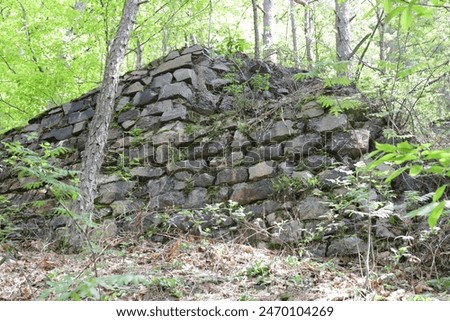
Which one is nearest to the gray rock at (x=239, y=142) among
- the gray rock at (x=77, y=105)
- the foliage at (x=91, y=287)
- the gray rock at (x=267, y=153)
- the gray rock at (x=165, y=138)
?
the gray rock at (x=267, y=153)

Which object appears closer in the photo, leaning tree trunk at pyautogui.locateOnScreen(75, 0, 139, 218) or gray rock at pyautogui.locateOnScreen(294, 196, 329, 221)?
gray rock at pyautogui.locateOnScreen(294, 196, 329, 221)

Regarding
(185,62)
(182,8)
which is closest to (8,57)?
(182,8)

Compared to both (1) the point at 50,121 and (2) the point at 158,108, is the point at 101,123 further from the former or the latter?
(1) the point at 50,121

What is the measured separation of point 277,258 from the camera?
3.58m

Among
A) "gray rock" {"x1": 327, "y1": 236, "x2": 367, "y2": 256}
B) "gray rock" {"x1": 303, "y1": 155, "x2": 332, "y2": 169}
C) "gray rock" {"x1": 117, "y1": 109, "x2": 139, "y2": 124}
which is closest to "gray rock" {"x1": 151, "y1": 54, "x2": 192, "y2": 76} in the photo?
"gray rock" {"x1": 117, "y1": 109, "x2": 139, "y2": 124}

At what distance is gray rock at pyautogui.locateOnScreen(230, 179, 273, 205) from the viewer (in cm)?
446

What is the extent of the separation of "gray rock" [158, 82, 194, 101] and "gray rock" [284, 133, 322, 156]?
1.62 metres

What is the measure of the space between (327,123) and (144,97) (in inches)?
102

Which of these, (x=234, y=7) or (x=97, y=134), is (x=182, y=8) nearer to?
(x=234, y=7)

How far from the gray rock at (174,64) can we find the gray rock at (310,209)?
2.62 m

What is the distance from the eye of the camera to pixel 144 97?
5852mm

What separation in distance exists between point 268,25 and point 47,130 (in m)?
4.98

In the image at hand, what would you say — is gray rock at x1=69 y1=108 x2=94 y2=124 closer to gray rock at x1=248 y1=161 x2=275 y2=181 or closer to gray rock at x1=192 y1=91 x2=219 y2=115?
gray rock at x1=192 y1=91 x2=219 y2=115

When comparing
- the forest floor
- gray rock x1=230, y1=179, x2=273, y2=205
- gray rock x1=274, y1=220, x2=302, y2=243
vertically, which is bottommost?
the forest floor
